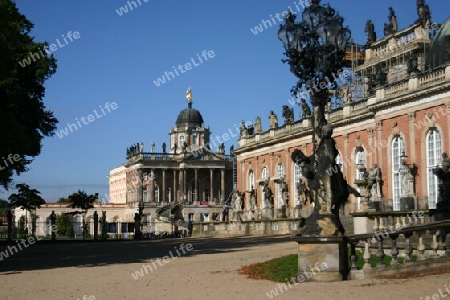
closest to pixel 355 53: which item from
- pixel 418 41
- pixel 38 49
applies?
pixel 418 41

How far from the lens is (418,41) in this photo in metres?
44.3

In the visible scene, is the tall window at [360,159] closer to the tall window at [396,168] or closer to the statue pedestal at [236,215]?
the tall window at [396,168]

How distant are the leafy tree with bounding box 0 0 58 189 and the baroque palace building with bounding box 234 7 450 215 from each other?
13.3 meters

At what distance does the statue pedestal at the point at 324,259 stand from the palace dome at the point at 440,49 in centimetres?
2472

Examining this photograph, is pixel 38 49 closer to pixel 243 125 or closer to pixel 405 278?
pixel 405 278

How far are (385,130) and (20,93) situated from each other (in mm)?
21497

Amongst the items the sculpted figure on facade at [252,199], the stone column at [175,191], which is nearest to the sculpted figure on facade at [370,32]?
the sculpted figure on facade at [252,199]

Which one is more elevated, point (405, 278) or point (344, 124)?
point (344, 124)

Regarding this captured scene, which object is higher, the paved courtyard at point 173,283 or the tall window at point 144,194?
the tall window at point 144,194

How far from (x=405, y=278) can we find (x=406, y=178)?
23355 mm

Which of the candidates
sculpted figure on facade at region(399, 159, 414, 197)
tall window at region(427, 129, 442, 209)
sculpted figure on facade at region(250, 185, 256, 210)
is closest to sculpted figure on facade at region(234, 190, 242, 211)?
sculpted figure on facade at region(250, 185, 256, 210)

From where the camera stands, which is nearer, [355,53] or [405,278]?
[405,278]

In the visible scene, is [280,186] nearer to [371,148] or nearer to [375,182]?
[371,148]

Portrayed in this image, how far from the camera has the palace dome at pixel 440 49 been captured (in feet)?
121
